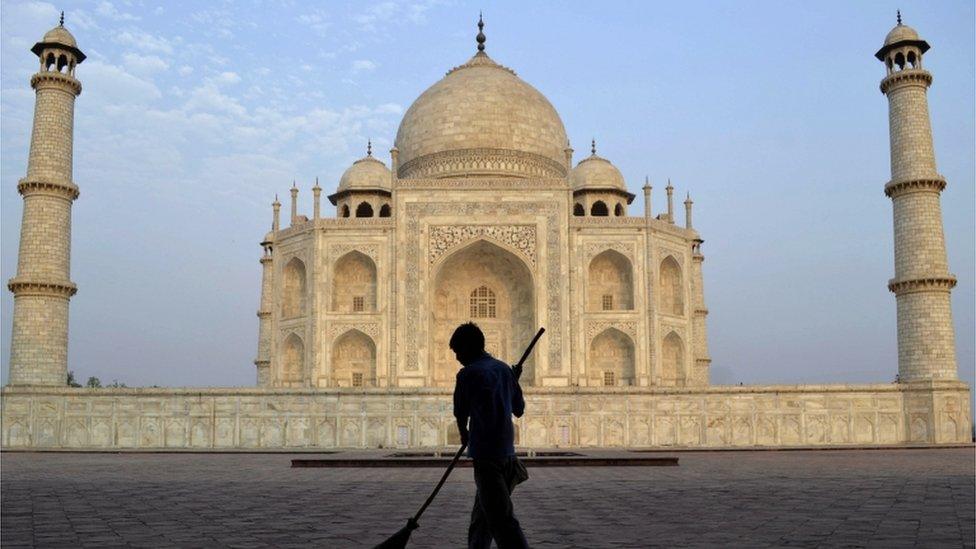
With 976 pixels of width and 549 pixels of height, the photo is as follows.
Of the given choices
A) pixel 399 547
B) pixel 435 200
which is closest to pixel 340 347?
pixel 435 200

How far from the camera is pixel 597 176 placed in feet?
101

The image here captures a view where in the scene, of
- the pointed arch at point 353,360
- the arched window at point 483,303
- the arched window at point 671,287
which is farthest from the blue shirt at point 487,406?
the arched window at point 483,303

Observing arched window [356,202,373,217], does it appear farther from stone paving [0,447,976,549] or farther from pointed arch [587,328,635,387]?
stone paving [0,447,976,549]

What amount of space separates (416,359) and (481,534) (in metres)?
22.3

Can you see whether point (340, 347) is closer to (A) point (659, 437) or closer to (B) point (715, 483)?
(A) point (659, 437)

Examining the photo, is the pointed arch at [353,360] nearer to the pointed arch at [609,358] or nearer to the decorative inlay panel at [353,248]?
the decorative inlay panel at [353,248]

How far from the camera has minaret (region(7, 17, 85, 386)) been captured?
21703 mm

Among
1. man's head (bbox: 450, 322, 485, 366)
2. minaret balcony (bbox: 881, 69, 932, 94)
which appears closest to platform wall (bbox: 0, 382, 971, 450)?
minaret balcony (bbox: 881, 69, 932, 94)

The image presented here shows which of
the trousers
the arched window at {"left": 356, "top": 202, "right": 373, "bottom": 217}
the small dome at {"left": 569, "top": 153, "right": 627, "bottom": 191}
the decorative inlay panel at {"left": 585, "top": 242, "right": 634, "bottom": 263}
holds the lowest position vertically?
the trousers

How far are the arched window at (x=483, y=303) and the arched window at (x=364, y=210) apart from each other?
15.2 feet

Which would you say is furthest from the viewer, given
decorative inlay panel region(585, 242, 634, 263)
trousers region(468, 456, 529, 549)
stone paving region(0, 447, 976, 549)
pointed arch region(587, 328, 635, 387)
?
decorative inlay panel region(585, 242, 634, 263)

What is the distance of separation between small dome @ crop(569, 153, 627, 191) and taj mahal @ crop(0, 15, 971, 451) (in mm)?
67

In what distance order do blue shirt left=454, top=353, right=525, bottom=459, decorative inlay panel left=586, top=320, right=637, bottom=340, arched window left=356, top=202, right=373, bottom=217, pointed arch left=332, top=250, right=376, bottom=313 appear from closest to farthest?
Answer: blue shirt left=454, top=353, right=525, bottom=459, decorative inlay panel left=586, top=320, right=637, bottom=340, pointed arch left=332, top=250, right=376, bottom=313, arched window left=356, top=202, right=373, bottom=217

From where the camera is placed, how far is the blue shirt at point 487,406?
405 cm
